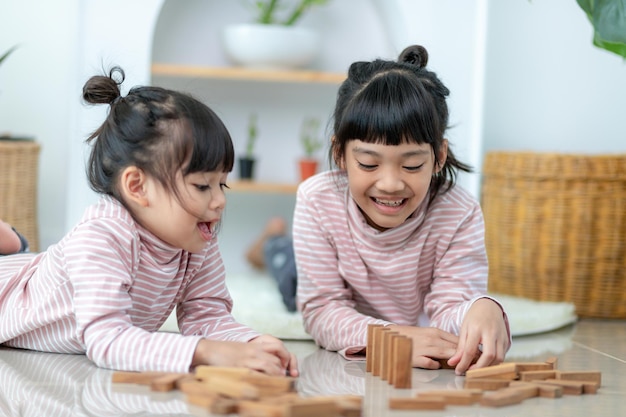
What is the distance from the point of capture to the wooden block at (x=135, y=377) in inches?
45.2

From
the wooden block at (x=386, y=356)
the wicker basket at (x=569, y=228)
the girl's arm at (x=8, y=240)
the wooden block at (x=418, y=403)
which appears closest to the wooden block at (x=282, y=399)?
the wooden block at (x=418, y=403)

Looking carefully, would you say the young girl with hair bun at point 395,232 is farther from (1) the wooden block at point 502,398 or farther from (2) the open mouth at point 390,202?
(1) the wooden block at point 502,398

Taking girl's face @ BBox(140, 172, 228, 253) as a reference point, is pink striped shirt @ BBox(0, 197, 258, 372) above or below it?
below

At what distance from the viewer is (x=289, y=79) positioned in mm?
2830

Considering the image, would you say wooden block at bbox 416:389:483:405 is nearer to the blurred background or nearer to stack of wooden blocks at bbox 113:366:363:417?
stack of wooden blocks at bbox 113:366:363:417

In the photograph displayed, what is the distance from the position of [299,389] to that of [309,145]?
187 centimetres

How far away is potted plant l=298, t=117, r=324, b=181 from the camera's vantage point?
2959 millimetres

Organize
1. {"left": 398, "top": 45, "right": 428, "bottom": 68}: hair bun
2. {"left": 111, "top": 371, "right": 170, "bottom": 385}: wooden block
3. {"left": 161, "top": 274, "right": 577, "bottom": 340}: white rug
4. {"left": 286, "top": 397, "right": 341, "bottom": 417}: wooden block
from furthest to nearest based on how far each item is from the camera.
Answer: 1. {"left": 161, "top": 274, "right": 577, "bottom": 340}: white rug
2. {"left": 398, "top": 45, "right": 428, "bottom": 68}: hair bun
3. {"left": 111, "top": 371, "right": 170, "bottom": 385}: wooden block
4. {"left": 286, "top": 397, "right": 341, "bottom": 417}: wooden block

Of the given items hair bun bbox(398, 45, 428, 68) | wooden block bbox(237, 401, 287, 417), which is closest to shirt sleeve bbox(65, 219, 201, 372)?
wooden block bbox(237, 401, 287, 417)

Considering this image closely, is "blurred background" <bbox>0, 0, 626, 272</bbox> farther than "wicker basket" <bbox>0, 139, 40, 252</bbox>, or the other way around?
"blurred background" <bbox>0, 0, 626, 272</bbox>

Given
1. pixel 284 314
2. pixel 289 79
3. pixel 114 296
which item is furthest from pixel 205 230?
pixel 289 79

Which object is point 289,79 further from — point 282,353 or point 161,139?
point 282,353

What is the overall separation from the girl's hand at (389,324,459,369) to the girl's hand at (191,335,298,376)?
24cm

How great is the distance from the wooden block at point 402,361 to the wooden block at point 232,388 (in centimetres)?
22
